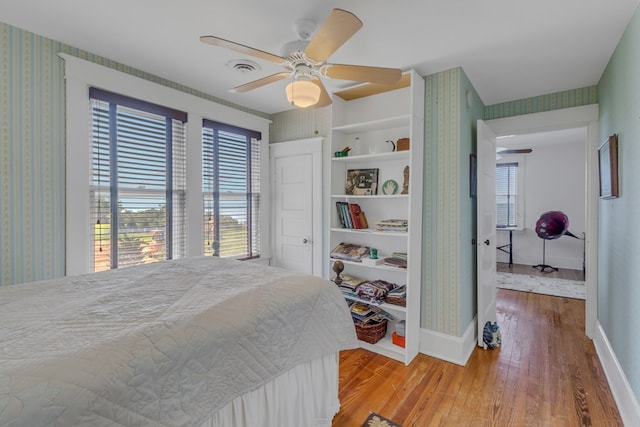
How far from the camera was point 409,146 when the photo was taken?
2.53 meters

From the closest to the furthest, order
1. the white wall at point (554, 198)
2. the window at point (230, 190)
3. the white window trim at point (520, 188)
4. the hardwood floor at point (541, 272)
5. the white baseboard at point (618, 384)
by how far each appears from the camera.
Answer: the white baseboard at point (618, 384)
the window at point (230, 190)
the hardwood floor at point (541, 272)
the white wall at point (554, 198)
the white window trim at point (520, 188)

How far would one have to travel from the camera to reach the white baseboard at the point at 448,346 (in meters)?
2.51

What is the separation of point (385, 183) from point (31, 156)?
2.70 m

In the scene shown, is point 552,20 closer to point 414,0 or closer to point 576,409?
point 414,0

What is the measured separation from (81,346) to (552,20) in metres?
2.80

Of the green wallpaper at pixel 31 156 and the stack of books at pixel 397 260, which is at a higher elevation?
the green wallpaper at pixel 31 156

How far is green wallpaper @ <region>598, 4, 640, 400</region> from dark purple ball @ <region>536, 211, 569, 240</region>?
334cm

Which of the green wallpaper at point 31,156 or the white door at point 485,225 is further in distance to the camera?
the white door at point 485,225

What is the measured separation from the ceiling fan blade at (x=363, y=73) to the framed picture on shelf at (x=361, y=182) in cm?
111

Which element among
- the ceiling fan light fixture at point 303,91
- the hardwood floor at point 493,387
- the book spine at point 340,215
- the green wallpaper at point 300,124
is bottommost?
the hardwood floor at point 493,387

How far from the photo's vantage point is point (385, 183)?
9.45 feet

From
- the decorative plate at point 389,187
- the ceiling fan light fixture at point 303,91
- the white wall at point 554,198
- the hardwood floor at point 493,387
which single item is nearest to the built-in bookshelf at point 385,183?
the decorative plate at point 389,187

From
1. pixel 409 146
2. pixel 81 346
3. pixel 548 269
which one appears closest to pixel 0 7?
pixel 81 346

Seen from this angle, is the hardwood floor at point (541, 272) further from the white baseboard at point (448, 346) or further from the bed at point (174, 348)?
the bed at point (174, 348)
